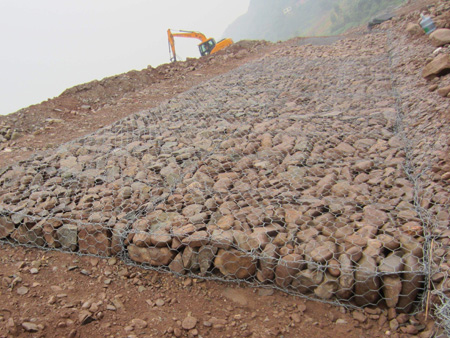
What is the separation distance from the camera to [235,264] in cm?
195

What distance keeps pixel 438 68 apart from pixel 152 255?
4.06 m

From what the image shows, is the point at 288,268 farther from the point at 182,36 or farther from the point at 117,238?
the point at 182,36

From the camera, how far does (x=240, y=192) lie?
2.55 metres

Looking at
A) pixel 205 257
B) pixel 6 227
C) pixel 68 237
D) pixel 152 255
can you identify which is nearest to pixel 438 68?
pixel 205 257

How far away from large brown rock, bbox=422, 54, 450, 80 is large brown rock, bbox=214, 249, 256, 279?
368cm

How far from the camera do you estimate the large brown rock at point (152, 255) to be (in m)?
2.09

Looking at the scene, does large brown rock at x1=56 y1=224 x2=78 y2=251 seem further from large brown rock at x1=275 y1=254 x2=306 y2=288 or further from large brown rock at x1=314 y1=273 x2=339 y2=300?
large brown rock at x1=314 y1=273 x2=339 y2=300

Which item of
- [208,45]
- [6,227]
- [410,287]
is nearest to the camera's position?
[410,287]

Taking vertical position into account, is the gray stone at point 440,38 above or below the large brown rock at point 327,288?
above

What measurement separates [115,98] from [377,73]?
16.7 feet

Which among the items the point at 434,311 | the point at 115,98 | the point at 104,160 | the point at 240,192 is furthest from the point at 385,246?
the point at 115,98

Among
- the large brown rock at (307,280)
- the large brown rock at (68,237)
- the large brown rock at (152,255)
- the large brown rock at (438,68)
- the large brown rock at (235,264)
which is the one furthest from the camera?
the large brown rock at (438,68)

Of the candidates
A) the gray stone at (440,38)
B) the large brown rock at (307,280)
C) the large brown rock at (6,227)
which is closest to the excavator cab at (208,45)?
the gray stone at (440,38)

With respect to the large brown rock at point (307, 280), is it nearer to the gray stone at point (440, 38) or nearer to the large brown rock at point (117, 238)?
the large brown rock at point (117, 238)
